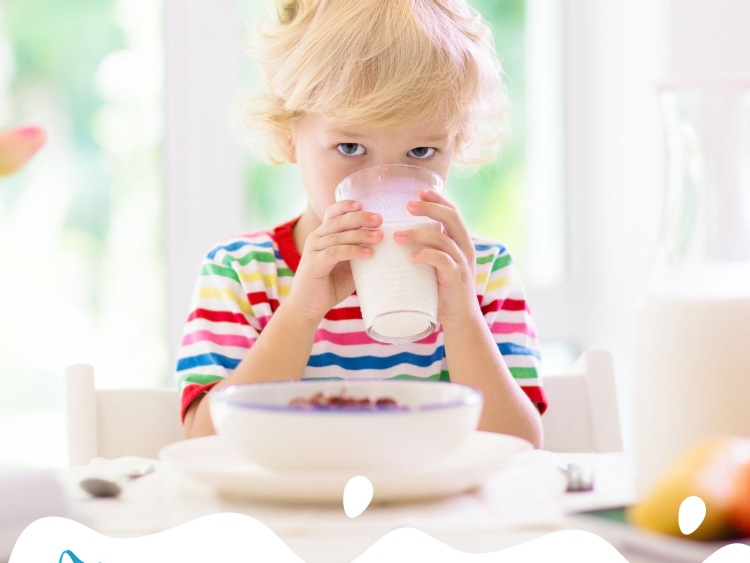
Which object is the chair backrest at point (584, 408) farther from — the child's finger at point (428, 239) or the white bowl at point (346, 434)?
the white bowl at point (346, 434)

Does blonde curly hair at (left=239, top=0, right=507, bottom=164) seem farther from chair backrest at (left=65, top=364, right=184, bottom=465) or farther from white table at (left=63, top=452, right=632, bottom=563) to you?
white table at (left=63, top=452, right=632, bottom=563)

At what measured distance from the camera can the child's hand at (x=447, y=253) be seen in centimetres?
93

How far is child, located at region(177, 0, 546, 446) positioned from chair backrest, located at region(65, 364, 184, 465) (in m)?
0.04

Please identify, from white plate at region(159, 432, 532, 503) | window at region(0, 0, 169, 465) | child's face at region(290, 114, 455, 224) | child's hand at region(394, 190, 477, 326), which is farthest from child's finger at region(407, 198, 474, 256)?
window at region(0, 0, 169, 465)

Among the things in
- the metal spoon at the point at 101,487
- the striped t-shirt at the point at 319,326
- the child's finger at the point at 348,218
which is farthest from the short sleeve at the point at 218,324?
the metal spoon at the point at 101,487

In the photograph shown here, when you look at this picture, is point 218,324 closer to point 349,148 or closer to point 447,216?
point 349,148

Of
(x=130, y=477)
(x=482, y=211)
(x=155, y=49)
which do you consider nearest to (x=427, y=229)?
(x=130, y=477)

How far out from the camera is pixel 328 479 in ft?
1.76

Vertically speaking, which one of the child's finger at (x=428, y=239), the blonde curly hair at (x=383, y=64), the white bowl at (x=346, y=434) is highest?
the blonde curly hair at (x=383, y=64)

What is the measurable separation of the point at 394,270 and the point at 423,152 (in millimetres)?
265

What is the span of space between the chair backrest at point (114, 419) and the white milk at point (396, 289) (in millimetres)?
346

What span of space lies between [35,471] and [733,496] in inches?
15.4

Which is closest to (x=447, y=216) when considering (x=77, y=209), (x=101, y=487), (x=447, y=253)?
(x=447, y=253)

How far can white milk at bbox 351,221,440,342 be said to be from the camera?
92 centimetres
